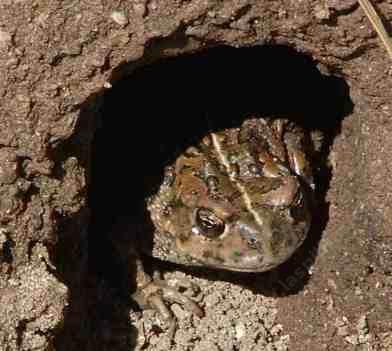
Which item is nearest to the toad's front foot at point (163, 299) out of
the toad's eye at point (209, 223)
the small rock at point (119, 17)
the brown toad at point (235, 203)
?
the brown toad at point (235, 203)

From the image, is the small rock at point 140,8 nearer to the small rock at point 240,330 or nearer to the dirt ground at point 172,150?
the dirt ground at point 172,150

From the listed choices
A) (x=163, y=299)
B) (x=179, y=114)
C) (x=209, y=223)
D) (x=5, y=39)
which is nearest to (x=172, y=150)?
(x=179, y=114)

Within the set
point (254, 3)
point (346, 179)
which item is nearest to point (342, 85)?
point (346, 179)

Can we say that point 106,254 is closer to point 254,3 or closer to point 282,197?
point 282,197

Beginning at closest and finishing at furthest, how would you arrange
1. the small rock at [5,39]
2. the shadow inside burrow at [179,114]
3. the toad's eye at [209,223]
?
the small rock at [5,39] → the toad's eye at [209,223] → the shadow inside burrow at [179,114]

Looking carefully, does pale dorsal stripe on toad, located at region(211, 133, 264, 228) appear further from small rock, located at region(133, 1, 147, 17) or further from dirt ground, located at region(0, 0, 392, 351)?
small rock, located at region(133, 1, 147, 17)

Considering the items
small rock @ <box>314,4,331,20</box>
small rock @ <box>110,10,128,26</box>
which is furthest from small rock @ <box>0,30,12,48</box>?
small rock @ <box>314,4,331,20</box>

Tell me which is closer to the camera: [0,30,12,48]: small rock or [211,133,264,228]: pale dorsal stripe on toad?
[0,30,12,48]: small rock
